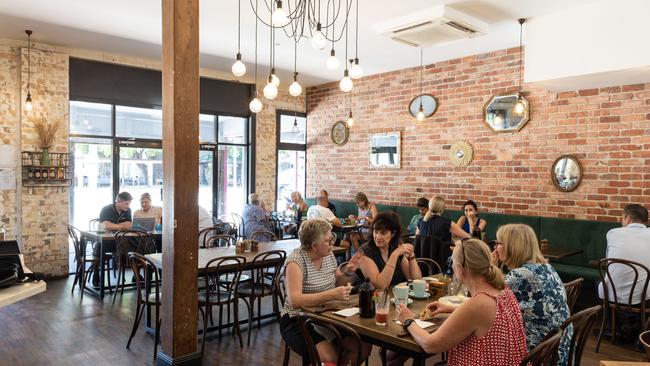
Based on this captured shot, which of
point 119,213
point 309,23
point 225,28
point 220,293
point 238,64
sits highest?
point 225,28

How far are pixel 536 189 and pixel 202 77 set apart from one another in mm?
6018

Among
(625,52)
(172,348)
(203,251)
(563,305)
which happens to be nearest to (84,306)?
(203,251)

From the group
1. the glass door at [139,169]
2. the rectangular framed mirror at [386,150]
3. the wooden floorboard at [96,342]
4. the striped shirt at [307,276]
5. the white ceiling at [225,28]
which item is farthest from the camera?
the rectangular framed mirror at [386,150]

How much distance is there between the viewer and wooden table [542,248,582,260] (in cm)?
518

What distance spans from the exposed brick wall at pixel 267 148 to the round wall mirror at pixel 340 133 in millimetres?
1213

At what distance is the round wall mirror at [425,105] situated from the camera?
7814 millimetres

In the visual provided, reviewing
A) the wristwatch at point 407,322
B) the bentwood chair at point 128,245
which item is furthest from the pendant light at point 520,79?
the bentwood chair at point 128,245

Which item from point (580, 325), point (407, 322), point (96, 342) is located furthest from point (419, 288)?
point (96, 342)

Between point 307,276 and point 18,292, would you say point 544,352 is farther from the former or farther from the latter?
point 18,292

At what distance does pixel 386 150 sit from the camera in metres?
8.61

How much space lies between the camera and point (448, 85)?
7.61 metres

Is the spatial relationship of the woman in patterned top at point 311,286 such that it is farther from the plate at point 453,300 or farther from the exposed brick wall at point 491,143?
the exposed brick wall at point 491,143

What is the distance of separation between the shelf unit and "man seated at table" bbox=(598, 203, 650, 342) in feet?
23.8

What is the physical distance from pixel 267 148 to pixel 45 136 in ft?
13.2
